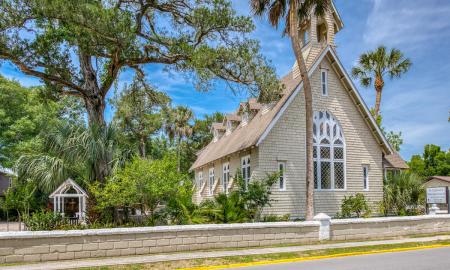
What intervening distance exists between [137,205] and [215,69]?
6108 mm

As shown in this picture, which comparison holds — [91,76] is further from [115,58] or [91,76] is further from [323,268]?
[323,268]

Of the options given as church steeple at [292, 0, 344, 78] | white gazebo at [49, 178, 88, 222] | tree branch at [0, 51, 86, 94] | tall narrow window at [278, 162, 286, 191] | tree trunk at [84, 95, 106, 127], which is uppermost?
church steeple at [292, 0, 344, 78]

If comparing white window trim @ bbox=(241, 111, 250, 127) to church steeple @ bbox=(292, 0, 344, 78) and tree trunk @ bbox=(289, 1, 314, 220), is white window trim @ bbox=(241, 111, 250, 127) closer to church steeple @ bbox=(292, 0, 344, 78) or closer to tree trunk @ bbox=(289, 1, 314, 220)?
church steeple @ bbox=(292, 0, 344, 78)

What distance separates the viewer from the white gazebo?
653 inches

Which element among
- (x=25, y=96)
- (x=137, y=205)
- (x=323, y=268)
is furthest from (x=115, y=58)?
(x=25, y=96)

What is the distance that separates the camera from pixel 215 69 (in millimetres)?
16609

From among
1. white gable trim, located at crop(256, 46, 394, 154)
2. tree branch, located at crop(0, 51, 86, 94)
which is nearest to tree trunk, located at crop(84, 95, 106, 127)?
tree branch, located at crop(0, 51, 86, 94)

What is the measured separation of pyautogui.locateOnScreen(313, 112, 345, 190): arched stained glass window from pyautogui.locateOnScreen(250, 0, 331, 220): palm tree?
4871mm

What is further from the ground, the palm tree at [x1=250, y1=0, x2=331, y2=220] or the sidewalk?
the palm tree at [x1=250, y1=0, x2=331, y2=220]

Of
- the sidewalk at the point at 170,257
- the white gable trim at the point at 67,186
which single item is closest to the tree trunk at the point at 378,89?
the sidewalk at the point at 170,257

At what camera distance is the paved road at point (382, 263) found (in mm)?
10281

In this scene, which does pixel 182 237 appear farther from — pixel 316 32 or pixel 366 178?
pixel 316 32

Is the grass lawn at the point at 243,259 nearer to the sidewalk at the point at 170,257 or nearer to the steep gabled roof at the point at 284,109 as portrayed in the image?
the sidewalk at the point at 170,257

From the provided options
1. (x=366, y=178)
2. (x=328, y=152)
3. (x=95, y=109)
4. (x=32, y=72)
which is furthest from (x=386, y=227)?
(x=32, y=72)
